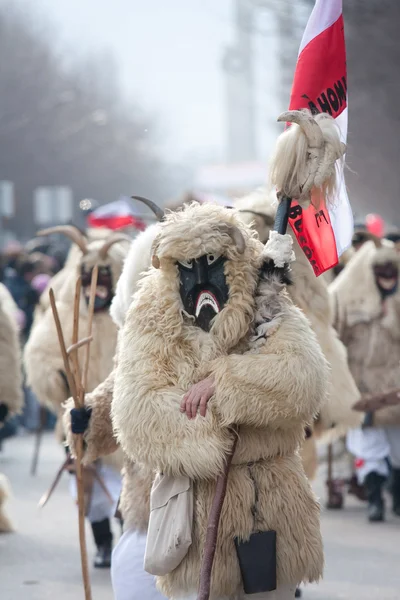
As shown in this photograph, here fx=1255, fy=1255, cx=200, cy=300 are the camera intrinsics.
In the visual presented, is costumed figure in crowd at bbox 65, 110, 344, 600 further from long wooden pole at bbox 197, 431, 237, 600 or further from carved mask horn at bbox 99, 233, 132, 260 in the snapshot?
carved mask horn at bbox 99, 233, 132, 260

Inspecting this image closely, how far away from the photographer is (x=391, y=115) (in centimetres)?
2377

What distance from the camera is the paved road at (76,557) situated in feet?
25.1

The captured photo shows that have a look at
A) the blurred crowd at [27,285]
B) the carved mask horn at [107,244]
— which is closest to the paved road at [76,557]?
the carved mask horn at [107,244]

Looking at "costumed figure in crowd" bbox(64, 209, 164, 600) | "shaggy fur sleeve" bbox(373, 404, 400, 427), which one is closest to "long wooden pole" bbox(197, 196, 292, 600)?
"costumed figure in crowd" bbox(64, 209, 164, 600)

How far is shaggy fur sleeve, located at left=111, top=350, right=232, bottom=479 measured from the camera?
4.55 meters

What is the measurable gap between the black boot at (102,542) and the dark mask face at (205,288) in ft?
12.4

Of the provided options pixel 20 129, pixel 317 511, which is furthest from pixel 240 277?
pixel 20 129

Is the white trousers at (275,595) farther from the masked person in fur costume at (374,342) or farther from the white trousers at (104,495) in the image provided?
the masked person in fur costume at (374,342)

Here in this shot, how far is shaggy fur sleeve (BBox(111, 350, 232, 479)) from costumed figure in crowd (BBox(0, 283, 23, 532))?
14.0 ft

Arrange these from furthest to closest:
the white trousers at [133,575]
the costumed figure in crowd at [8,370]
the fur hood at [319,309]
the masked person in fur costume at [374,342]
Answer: the masked person in fur costume at [374,342], the costumed figure in crowd at [8,370], the fur hood at [319,309], the white trousers at [133,575]

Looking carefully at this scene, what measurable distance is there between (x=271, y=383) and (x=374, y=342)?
17.6 feet

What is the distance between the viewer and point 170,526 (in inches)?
181

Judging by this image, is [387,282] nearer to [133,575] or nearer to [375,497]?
[375,497]

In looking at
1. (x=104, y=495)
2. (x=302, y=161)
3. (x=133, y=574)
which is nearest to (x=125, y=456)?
(x=133, y=574)
